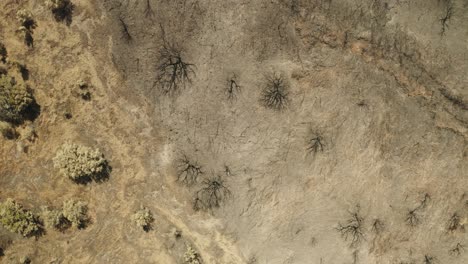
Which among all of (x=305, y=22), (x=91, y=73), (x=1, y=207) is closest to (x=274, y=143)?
(x=305, y=22)

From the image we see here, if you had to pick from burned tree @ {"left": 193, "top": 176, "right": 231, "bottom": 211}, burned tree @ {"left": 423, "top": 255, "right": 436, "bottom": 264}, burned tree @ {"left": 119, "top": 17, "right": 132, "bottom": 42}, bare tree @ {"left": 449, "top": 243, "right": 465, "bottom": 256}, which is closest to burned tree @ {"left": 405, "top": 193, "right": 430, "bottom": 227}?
burned tree @ {"left": 423, "top": 255, "right": 436, "bottom": 264}

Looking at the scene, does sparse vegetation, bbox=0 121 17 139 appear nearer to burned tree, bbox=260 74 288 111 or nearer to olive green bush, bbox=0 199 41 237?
olive green bush, bbox=0 199 41 237

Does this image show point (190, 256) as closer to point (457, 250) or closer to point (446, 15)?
point (457, 250)

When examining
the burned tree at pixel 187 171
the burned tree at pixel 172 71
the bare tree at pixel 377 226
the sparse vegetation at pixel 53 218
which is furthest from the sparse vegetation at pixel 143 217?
the bare tree at pixel 377 226

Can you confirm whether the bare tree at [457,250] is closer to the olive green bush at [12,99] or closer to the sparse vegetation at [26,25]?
the olive green bush at [12,99]

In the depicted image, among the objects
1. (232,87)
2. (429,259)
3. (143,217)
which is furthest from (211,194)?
(429,259)

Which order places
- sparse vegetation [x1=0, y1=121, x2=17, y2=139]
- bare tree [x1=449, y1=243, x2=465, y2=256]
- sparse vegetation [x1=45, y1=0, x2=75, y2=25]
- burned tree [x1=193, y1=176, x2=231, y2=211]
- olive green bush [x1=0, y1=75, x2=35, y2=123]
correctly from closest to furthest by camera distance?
olive green bush [x1=0, y1=75, x2=35, y2=123] < sparse vegetation [x1=45, y1=0, x2=75, y2=25] < sparse vegetation [x1=0, y1=121, x2=17, y2=139] < burned tree [x1=193, y1=176, x2=231, y2=211] < bare tree [x1=449, y1=243, x2=465, y2=256]

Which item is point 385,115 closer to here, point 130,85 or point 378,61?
point 378,61
